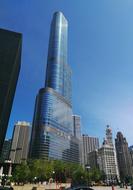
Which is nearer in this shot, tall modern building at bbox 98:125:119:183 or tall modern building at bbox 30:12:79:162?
tall modern building at bbox 30:12:79:162

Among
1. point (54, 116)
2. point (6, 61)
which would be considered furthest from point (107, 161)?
point (6, 61)

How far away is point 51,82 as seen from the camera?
179750mm

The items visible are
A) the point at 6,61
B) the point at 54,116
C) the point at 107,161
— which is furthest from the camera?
the point at 107,161

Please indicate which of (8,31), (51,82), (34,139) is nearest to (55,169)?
(34,139)

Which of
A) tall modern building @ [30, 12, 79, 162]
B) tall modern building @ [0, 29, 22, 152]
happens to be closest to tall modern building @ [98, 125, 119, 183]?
tall modern building @ [30, 12, 79, 162]

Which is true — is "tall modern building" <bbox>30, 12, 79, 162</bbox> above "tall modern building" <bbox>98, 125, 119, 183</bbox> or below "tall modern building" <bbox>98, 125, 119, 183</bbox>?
above

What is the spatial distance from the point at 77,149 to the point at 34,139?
2667 inches

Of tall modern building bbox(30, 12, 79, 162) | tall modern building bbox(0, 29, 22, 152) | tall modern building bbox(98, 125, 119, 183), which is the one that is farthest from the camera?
tall modern building bbox(98, 125, 119, 183)

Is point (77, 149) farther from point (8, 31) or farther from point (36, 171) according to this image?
point (8, 31)

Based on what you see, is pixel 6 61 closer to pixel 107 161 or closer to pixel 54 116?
pixel 54 116

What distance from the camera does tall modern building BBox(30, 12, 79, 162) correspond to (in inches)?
5655

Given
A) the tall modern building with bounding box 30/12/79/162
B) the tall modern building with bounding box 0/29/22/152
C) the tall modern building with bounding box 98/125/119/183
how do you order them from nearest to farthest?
the tall modern building with bounding box 0/29/22/152 → the tall modern building with bounding box 30/12/79/162 → the tall modern building with bounding box 98/125/119/183

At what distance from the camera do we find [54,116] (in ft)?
530

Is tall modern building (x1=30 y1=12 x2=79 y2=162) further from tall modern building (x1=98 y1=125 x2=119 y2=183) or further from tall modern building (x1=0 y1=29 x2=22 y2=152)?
tall modern building (x1=0 y1=29 x2=22 y2=152)
